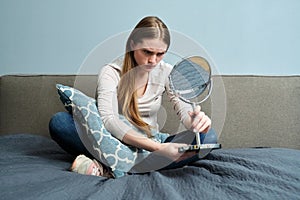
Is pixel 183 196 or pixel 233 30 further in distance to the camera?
pixel 233 30

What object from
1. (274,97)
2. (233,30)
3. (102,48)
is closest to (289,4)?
(233,30)

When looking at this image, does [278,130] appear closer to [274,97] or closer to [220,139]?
[274,97]

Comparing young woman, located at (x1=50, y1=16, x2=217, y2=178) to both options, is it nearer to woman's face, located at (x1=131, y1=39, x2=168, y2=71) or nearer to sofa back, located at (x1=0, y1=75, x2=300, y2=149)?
woman's face, located at (x1=131, y1=39, x2=168, y2=71)

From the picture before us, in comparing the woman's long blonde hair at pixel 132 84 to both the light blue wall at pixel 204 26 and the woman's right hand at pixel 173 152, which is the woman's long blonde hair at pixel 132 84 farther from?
the light blue wall at pixel 204 26

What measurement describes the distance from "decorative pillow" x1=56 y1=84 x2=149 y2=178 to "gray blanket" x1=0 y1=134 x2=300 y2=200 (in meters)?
0.06

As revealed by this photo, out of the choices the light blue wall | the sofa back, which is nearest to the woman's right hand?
the sofa back

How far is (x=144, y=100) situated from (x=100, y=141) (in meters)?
0.24

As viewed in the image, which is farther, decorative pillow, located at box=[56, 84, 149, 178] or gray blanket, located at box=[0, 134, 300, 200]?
decorative pillow, located at box=[56, 84, 149, 178]

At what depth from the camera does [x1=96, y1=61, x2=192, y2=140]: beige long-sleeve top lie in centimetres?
111

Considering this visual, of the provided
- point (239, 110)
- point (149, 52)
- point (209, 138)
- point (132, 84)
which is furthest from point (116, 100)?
point (239, 110)

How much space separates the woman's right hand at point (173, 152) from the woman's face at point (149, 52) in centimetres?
26

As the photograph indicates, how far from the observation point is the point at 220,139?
4.78 feet

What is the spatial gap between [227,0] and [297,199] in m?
1.06

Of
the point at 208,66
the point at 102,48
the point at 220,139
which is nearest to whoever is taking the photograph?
the point at 208,66
